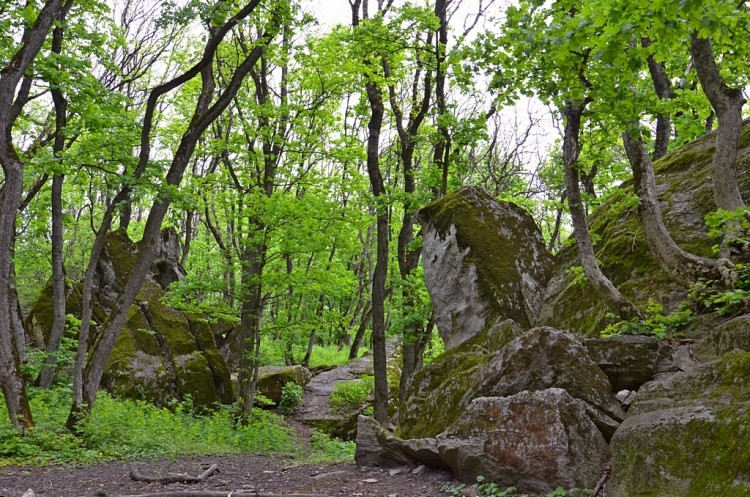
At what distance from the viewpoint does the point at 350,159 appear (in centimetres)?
1620

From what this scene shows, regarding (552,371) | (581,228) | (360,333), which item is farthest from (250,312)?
(360,333)

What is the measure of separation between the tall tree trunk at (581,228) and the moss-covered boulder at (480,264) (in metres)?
3.54

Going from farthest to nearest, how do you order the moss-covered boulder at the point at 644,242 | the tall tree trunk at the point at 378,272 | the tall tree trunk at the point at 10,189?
the tall tree trunk at the point at 378,272, the tall tree trunk at the point at 10,189, the moss-covered boulder at the point at 644,242

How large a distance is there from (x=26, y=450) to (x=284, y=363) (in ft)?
56.3

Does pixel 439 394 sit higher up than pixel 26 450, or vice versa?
pixel 439 394

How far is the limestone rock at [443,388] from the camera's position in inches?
282

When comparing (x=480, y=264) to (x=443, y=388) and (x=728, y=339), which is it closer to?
(x=443, y=388)

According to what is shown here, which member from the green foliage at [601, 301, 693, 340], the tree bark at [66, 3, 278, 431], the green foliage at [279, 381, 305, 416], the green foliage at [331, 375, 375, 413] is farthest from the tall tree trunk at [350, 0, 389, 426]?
the green foliage at [601, 301, 693, 340]

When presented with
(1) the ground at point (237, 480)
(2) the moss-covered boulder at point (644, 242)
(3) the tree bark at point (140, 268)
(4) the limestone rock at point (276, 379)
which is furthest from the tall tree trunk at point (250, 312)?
(2) the moss-covered boulder at point (644, 242)

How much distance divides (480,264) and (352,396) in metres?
8.83

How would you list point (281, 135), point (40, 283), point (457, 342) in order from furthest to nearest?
point (40, 283) → point (281, 135) → point (457, 342)

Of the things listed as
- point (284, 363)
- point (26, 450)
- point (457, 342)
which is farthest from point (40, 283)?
point (457, 342)

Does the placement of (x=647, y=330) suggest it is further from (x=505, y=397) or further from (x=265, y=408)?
(x=265, y=408)

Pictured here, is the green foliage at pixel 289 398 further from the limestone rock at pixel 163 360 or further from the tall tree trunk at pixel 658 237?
the tall tree trunk at pixel 658 237
